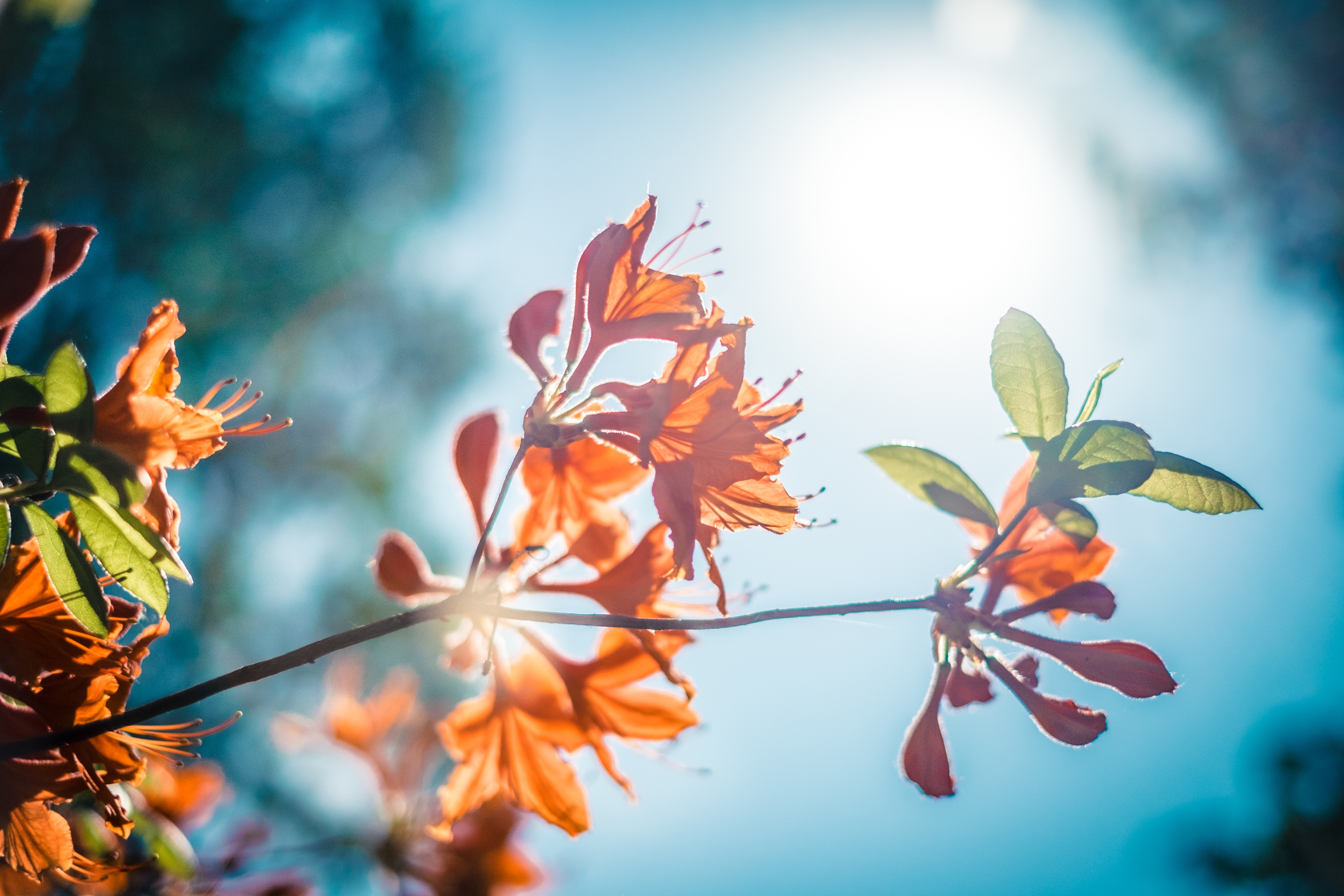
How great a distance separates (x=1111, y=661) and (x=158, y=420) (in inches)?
54.2

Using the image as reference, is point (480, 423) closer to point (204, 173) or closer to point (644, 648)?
point (644, 648)

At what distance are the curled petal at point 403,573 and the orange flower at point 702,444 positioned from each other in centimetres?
46

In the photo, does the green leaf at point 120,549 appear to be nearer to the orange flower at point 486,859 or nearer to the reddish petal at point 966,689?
the reddish petal at point 966,689

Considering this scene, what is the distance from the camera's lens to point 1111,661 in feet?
3.99

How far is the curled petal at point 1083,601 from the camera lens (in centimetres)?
123

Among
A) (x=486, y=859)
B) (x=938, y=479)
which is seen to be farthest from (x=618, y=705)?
(x=486, y=859)

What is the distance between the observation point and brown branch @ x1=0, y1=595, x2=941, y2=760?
2.89ft

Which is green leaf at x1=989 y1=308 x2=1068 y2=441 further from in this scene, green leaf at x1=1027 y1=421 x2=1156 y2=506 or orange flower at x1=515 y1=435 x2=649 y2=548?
orange flower at x1=515 y1=435 x2=649 y2=548

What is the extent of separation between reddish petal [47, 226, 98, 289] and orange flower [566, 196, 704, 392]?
2.26 ft

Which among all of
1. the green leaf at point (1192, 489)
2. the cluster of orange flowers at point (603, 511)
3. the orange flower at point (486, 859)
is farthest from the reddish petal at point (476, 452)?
the orange flower at point (486, 859)

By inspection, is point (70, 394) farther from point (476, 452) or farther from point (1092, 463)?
point (1092, 463)

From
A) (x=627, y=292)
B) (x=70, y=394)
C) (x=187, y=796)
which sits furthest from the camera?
(x=187, y=796)

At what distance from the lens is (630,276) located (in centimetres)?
139

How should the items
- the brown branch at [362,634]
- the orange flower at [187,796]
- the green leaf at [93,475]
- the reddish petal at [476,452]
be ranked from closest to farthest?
the green leaf at [93,475]
the brown branch at [362,634]
the reddish petal at [476,452]
the orange flower at [187,796]
